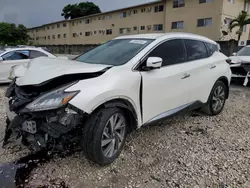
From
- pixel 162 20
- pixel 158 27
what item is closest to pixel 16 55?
pixel 162 20

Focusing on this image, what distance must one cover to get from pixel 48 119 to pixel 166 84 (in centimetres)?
169

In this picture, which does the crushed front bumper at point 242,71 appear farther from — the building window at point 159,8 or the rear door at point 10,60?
the building window at point 159,8

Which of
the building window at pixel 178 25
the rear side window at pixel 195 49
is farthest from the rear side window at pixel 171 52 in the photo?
the building window at pixel 178 25

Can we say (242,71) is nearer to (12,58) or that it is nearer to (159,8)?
(12,58)

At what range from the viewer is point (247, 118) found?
448cm

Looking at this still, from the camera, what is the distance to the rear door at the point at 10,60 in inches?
295

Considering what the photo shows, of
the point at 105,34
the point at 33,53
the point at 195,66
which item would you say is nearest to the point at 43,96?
the point at 195,66

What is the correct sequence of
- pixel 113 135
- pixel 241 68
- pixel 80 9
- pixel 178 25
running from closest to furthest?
pixel 113 135
pixel 241 68
pixel 178 25
pixel 80 9

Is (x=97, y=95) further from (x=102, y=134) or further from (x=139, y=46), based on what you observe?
(x=139, y=46)

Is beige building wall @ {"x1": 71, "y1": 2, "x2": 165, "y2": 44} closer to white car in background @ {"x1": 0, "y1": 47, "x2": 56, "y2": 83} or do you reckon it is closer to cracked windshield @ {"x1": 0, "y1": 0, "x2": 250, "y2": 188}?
white car in background @ {"x1": 0, "y1": 47, "x2": 56, "y2": 83}

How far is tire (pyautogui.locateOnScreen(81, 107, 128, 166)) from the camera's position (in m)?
2.34

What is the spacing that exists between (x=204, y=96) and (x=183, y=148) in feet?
4.30

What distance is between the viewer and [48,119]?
2232 mm

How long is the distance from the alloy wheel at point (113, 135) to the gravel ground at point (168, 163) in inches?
8.3
